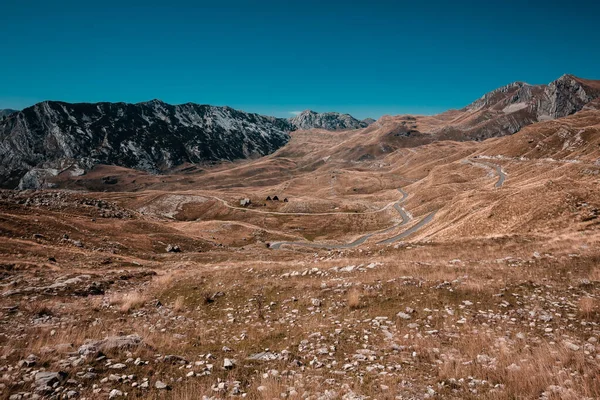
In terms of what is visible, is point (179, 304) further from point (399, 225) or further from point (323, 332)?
point (399, 225)

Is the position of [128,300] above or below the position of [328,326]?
below

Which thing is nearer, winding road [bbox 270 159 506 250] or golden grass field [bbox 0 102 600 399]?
golden grass field [bbox 0 102 600 399]

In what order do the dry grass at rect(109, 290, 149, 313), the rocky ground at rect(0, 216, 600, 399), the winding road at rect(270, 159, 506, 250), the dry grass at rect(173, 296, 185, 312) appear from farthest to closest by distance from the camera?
the winding road at rect(270, 159, 506, 250)
the dry grass at rect(173, 296, 185, 312)
the dry grass at rect(109, 290, 149, 313)
the rocky ground at rect(0, 216, 600, 399)

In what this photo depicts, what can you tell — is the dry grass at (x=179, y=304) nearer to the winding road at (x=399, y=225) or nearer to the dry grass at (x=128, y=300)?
the dry grass at (x=128, y=300)

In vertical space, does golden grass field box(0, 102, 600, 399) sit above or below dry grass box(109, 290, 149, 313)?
above

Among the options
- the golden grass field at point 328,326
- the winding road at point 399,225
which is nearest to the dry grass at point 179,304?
the golden grass field at point 328,326

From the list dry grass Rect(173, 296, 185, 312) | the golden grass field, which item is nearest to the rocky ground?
the golden grass field

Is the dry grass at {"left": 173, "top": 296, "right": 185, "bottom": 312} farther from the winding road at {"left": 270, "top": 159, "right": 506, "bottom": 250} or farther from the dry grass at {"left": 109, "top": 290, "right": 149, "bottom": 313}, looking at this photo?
the winding road at {"left": 270, "top": 159, "right": 506, "bottom": 250}

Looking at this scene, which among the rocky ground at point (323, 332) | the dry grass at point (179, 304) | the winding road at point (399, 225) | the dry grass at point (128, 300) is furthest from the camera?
the winding road at point (399, 225)

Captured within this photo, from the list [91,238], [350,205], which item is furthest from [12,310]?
[350,205]

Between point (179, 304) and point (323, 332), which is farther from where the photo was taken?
point (179, 304)

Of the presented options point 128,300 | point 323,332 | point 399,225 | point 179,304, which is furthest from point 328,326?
point 399,225
